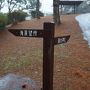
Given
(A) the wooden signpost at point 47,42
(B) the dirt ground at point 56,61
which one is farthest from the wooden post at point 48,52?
(B) the dirt ground at point 56,61

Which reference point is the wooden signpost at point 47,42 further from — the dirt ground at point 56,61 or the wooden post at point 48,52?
the dirt ground at point 56,61

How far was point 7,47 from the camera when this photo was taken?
1302 centimetres

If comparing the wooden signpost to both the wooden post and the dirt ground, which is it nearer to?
the wooden post

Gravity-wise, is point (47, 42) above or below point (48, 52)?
above

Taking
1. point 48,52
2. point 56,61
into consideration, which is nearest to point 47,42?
point 48,52

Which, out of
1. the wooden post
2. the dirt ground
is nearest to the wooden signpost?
the wooden post

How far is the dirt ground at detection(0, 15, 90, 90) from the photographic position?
7.64 meters

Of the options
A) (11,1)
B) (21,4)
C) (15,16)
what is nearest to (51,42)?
(15,16)

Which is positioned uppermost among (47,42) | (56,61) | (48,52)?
(47,42)

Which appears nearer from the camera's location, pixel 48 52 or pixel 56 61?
pixel 48 52

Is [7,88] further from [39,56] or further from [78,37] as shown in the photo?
[78,37]

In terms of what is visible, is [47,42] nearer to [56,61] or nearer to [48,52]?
[48,52]

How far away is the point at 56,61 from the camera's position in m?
9.70

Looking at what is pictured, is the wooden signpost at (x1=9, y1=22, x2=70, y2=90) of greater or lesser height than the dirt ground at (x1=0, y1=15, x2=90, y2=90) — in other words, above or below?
above
